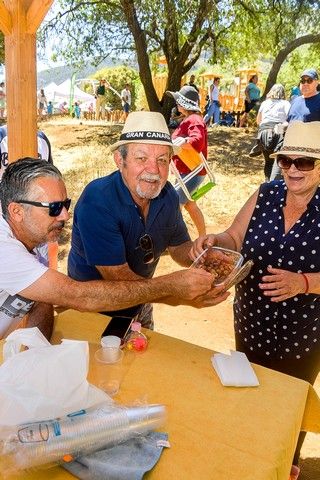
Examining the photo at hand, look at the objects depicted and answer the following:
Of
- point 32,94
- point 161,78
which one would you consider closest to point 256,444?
point 32,94

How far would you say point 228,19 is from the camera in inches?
550

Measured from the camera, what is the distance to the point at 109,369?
6.04 feet

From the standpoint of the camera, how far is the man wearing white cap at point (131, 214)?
228 cm

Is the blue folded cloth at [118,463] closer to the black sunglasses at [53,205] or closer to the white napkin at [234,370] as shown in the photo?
the white napkin at [234,370]

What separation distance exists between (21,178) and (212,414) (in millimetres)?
1313

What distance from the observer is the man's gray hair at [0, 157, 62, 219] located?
2.01 metres

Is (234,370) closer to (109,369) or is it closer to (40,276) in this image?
(109,369)

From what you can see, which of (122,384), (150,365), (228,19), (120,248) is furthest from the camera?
(228,19)

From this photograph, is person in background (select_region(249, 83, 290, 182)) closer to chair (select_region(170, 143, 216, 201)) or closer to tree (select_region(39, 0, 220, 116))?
chair (select_region(170, 143, 216, 201))

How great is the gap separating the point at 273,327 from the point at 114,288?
2.95 ft

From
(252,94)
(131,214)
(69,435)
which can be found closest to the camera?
(69,435)

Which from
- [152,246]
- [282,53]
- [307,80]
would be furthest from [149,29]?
[152,246]

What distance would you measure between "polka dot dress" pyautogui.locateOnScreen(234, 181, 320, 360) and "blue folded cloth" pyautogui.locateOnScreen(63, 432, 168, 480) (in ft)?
3.80

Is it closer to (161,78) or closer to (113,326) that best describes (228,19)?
(161,78)
